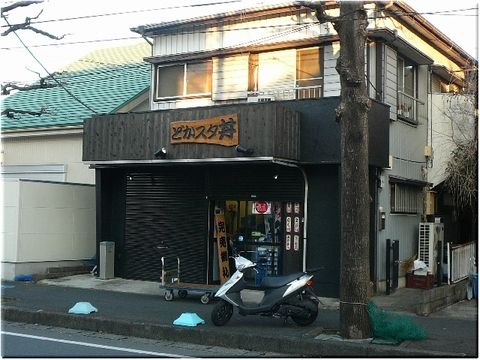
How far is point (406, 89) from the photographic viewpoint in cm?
1650

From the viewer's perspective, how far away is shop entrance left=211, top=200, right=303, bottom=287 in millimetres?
14625

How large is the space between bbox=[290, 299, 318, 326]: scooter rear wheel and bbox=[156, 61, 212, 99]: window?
775 cm

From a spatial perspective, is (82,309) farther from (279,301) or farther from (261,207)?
(261,207)

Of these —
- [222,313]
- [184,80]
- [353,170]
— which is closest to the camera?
[353,170]

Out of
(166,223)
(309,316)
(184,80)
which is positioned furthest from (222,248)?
(309,316)

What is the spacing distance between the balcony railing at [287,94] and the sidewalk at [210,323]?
4.83m

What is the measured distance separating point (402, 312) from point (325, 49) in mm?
6405

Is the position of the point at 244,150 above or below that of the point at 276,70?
below

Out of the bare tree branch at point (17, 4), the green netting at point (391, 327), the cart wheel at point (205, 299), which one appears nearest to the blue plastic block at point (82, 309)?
the cart wheel at point (205, 299)

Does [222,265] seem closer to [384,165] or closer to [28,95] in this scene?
[384,165]

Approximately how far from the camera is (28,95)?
2422cm

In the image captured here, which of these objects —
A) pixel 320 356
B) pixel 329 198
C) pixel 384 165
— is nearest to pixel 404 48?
pixel 384 165

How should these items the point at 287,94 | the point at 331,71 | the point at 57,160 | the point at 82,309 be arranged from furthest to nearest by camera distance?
the point at 57,160 < the point at 287,94 < the point at 331,71 < the point at 82,309

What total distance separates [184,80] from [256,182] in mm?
3957
